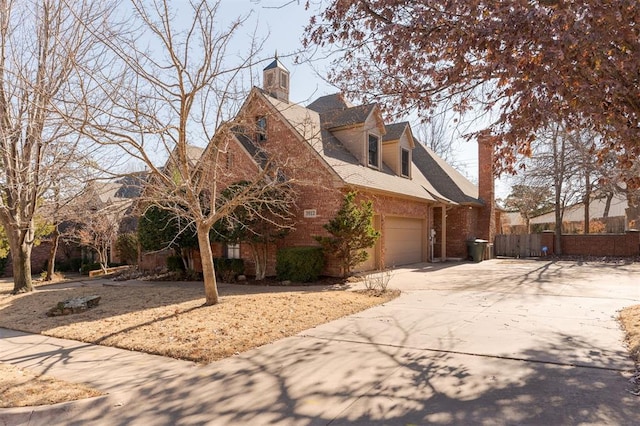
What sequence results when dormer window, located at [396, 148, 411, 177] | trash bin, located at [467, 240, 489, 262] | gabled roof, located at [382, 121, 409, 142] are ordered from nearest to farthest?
gabled roof, located at [382, 121, 409, 142] → dormer window, located at [396, 148, 411, 177] → trash bin, located at [467, 240, 489, 262]

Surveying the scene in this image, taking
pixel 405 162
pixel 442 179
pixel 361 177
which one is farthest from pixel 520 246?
pixel 361 177

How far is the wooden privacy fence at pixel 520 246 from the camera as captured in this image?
82.0 ft

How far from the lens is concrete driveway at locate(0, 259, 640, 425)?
407 cm

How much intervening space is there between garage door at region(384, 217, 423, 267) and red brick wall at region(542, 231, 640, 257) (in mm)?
10315

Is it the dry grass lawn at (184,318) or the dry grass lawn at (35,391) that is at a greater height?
the dry grass lawn at (184,318)

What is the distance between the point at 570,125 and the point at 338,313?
511 centimetres

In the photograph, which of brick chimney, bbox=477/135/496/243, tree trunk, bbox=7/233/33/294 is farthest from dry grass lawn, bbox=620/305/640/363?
brick chimney, bbox=477/135/496/243

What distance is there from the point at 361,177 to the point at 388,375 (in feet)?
34.1

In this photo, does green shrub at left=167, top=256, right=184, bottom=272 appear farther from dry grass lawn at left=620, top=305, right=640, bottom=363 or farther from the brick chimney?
the brick chimney

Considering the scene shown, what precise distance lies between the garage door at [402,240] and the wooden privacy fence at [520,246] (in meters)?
8.20

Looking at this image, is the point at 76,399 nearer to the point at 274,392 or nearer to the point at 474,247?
the point at 274,392

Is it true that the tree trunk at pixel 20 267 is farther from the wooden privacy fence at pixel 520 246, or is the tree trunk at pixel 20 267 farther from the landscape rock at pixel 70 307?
the wooden privacy fence at pixel 520 246

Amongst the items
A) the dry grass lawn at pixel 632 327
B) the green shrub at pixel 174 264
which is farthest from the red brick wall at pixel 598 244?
the green shrub at pixel 174 264

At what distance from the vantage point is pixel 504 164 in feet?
22.6
